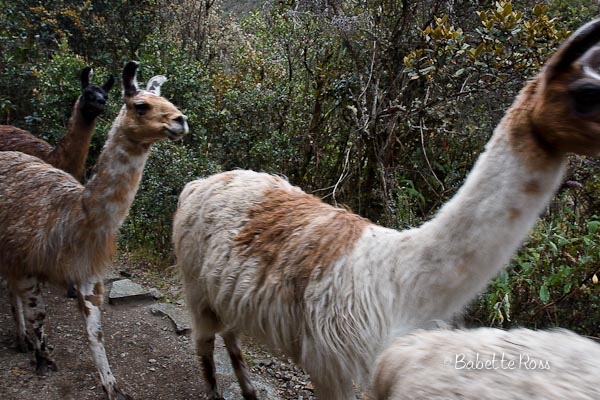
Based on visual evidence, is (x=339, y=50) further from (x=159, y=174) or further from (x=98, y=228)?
(x=98, y=228)

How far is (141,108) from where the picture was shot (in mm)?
3289

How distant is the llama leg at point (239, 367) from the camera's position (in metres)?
3.43

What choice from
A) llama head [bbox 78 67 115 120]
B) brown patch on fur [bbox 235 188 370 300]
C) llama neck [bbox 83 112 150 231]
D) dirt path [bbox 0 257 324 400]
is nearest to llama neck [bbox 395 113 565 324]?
brown patch on fur [bbox 235 188 370 300]

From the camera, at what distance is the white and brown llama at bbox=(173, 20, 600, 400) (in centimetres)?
174

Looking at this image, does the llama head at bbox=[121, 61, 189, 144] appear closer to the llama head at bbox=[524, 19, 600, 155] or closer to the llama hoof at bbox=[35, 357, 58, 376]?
the llama hoof at bbox=[35, 357, 58, 376]

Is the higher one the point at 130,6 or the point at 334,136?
the point at 130,6

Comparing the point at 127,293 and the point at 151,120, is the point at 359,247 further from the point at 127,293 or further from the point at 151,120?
the point at 127,293

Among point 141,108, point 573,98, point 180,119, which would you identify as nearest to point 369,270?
point 573,98

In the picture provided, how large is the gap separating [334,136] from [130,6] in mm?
4454

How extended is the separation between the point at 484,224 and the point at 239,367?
86.1 inches

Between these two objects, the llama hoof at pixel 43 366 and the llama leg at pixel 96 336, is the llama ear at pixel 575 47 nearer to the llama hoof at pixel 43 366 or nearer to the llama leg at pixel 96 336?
the llama leg at pixel 96 336

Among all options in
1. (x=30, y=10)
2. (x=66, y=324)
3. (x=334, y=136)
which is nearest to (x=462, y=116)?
(x=334, y=136)

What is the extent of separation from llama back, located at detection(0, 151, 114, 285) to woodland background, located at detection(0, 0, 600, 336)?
6.19 feet

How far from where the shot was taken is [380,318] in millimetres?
2178
